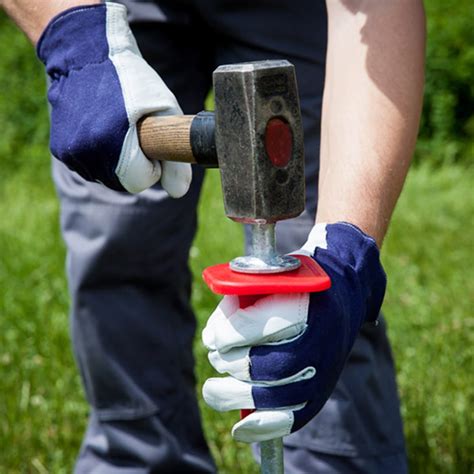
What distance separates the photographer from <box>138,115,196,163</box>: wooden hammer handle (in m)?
1.80

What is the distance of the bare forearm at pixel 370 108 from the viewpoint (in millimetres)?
1899

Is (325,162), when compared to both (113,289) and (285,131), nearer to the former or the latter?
(285,131)

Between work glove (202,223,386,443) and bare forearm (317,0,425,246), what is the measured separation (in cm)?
19

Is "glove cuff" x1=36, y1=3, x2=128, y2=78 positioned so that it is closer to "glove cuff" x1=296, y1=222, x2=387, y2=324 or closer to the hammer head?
the hammer head

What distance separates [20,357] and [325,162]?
2065 millimetres

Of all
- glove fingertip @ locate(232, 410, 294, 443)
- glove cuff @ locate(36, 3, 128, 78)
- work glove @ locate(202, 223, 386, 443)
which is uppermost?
glove cuff @ locate(36, 3, 128, 78)

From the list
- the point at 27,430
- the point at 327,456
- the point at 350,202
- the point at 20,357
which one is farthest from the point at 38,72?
the point at 350,202

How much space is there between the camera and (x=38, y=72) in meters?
8.83

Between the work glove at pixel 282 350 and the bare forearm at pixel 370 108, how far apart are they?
19 centimetres

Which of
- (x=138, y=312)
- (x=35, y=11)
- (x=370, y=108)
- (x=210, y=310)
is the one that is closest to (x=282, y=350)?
(x=370, y=108)

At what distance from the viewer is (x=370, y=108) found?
6.44ft

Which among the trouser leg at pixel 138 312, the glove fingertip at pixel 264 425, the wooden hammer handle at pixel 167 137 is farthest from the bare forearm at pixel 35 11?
the glove fingertip at pixel 264 425

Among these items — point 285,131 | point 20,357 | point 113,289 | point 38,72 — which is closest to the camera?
point 285,131

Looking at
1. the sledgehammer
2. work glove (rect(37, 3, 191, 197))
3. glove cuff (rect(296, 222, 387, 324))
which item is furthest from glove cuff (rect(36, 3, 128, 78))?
glove cuff (rect(296, 222, 387, 324))
